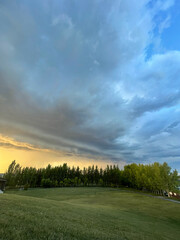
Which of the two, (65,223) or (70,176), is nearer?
(65,223)

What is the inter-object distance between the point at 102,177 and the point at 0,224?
125915 mm

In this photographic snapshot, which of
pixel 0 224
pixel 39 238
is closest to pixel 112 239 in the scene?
pixel 39 238

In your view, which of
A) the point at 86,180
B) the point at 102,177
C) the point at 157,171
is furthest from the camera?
the point at 102,177

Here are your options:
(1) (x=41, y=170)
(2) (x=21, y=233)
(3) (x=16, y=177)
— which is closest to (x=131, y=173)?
(1) (x=41, y=170)

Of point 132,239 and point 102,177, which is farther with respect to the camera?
point 102,177

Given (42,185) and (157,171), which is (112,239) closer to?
(157,171)

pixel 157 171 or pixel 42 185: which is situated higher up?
pixel 157 171

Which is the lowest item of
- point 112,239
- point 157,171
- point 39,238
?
point 112,239

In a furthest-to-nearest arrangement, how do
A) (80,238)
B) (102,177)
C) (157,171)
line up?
(102,177) → (157,171) → (80,238)

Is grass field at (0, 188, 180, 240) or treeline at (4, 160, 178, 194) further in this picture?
treeline at (4, 160, 178, 194)

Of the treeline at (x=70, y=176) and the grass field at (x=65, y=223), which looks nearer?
the grass field at (x=65, y=223)

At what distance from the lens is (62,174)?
385ft

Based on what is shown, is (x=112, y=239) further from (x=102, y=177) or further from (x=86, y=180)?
(x=102, y=177)

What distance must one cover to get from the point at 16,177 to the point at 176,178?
109032mm
